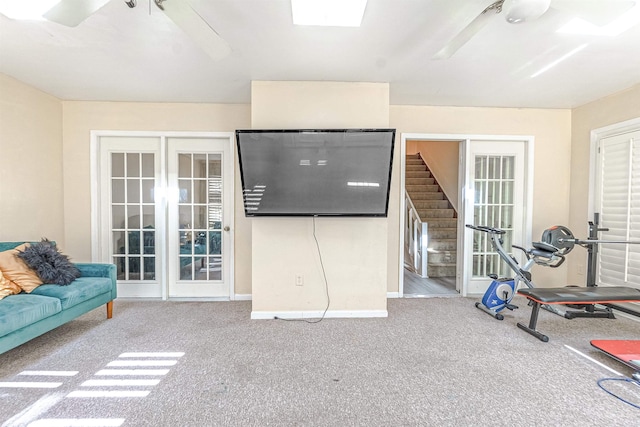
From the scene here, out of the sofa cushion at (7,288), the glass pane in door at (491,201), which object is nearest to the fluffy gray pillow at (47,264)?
the sofa cushion at (7,288)

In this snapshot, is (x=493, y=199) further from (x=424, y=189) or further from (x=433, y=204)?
(x=424, y=189)

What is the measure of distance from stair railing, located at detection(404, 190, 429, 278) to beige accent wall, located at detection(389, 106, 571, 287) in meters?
1.32

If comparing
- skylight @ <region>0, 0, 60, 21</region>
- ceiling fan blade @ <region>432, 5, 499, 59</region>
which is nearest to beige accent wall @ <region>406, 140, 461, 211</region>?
ceiling fan blade @ <region>432, 5, 499, 59</region>

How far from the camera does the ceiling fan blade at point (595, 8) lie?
1462 mm

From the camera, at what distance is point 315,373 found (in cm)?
210

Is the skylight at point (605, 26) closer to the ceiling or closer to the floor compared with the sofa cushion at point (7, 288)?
closer to the ceiling

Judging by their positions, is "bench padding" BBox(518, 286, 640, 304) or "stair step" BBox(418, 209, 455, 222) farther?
"stair step" BBox(418, 209, 455, 222)

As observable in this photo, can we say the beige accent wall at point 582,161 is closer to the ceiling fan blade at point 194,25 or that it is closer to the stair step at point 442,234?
the stair step at point 442,234

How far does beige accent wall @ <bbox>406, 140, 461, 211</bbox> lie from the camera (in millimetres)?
5155

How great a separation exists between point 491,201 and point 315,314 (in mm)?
2811

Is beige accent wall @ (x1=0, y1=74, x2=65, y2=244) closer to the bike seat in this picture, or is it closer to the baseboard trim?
the baseboard trim

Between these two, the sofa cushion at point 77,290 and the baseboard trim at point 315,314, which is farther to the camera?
the baseboard trim at point 315,314

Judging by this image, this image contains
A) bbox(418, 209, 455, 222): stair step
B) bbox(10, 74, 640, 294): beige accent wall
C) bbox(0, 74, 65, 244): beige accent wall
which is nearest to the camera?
bbox(0, 74, 65, 244): beige accent wall

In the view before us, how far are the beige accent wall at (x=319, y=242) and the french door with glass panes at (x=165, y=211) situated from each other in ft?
2.96
